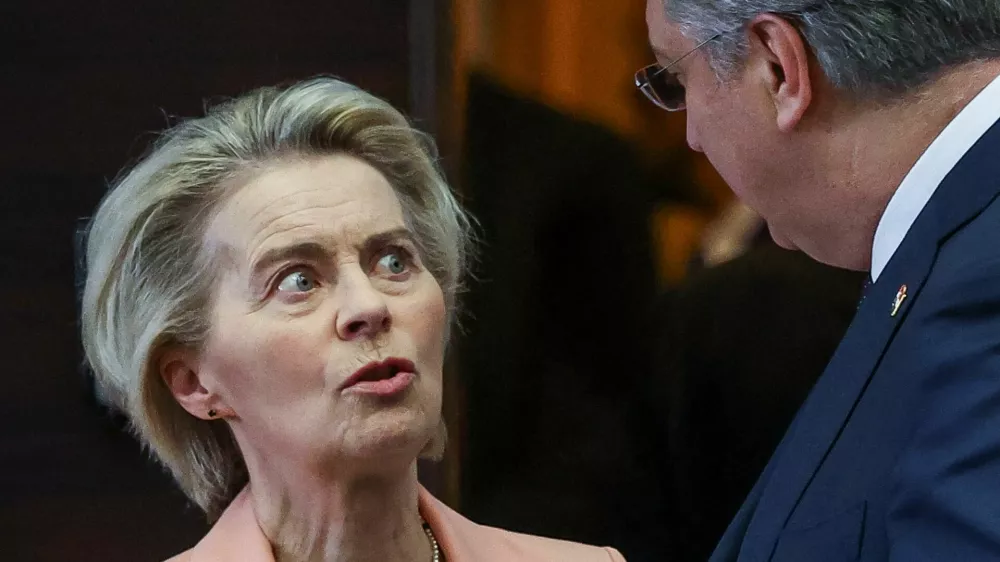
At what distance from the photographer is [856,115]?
4.17 feet

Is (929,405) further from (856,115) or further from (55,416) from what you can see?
(55,416)

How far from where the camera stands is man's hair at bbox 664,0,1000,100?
1206 millimetres

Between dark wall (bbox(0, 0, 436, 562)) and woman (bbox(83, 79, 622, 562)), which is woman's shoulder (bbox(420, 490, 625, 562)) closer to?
woman (bbox(83, 79, 622, 562))

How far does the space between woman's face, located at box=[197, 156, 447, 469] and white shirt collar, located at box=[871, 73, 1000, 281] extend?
0.61 meters

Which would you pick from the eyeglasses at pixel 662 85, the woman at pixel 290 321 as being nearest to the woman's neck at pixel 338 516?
the woman at pixel 290 321

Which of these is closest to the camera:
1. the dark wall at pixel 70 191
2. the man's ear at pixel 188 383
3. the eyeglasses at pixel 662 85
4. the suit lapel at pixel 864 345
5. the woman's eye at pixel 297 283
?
the suit lapel at pixel 864 345

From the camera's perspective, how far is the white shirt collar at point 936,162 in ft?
3.93

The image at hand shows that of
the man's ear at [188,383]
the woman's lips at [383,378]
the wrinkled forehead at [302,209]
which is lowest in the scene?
the man's ear at [188,383]

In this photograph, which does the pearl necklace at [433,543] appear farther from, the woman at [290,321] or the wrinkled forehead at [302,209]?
the wrinkled forehead at [302,209]

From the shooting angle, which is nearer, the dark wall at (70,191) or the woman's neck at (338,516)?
the woman's neck at (338,516)

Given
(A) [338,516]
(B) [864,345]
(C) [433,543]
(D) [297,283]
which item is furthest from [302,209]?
(B) [864,345]

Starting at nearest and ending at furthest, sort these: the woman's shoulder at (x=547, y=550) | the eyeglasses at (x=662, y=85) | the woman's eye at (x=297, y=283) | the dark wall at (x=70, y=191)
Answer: the eyeglasses at (x=662, y=85) < the woman's eye at (x=297, y=283) < the woman's shoulder at (x=547, y=550) < the dark wall at (x=70, y=191)

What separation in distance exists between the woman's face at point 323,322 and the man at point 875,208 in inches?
17.7

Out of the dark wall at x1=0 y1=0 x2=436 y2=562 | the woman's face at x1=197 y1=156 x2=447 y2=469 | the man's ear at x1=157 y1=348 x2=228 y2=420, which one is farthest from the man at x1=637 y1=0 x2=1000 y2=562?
the dark wall at x1=0 y1=0 x2=436 y2=562
